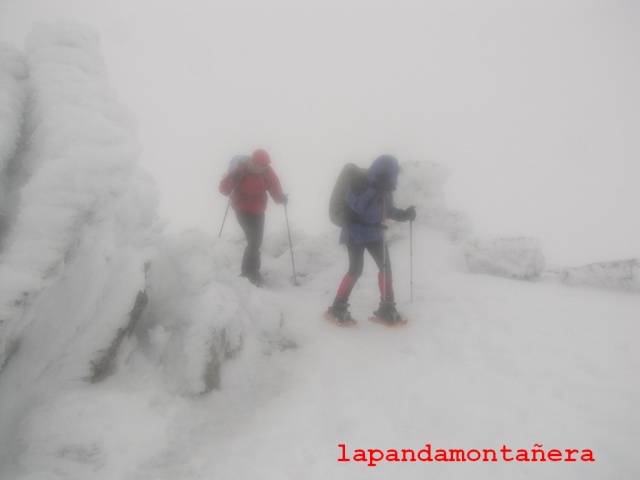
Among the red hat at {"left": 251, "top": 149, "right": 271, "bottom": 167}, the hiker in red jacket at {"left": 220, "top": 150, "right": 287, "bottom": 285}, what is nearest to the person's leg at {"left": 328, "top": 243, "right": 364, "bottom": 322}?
the hiker in red jacket at {"left": 220, "top": 150, "right": 287, "bottom": 285}

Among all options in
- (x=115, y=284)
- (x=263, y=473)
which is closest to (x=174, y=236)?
(x=115, y=284)

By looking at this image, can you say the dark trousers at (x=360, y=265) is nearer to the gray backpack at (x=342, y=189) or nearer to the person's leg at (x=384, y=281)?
the person's leg at (x=384, y=281)

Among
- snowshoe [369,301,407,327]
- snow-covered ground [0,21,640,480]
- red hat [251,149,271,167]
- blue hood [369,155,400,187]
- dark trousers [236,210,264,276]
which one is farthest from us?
dark trousers [236,210,264,276]

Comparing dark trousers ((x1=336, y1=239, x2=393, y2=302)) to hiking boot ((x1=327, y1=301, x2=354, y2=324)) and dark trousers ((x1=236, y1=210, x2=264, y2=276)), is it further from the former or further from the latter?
dark trousers ((x1=236, y1=210, x2=264, y2=276))

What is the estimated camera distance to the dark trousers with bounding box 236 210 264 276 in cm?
787

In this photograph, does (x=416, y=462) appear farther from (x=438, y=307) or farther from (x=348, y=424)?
(x=438, y=307)

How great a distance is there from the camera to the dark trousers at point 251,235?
25.8 ft

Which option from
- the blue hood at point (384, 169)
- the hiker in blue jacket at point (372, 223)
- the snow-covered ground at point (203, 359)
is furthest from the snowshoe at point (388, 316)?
the blue hood at point (384, 169)

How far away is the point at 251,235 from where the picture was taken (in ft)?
26.3

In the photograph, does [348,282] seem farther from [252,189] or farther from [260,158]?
[260,158]

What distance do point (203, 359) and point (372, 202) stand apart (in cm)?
383

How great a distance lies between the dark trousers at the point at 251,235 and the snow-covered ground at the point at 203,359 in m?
1.40

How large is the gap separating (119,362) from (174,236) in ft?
7.99

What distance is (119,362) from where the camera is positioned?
4.79 meters
